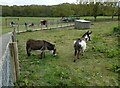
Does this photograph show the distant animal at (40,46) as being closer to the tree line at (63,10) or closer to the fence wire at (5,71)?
the fence wire at (5,71)

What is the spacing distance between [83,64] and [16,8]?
51804 millimetres

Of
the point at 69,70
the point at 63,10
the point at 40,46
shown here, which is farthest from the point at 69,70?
the point at 63,10

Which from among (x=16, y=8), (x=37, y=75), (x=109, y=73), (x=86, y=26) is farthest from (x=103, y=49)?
(x=16, y=8)

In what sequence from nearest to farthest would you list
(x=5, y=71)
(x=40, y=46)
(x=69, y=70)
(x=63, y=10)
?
(x=5, y=71) → (x=69, y=70) → (x=40, y=46) → (x=63, y=10)

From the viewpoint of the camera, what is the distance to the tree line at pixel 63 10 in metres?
56.6

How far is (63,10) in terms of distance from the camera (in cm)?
6341

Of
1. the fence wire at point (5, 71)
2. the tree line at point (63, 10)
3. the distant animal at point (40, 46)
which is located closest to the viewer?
the fence wire at point (5, 71)

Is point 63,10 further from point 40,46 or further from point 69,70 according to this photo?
point 69,70

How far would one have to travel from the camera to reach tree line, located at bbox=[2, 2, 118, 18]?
56.6 metres

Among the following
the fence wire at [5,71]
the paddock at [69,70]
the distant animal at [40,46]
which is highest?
the fence wire at [5,71]

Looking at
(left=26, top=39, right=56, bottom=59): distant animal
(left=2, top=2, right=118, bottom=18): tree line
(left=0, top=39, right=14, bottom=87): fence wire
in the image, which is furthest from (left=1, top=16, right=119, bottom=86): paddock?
(left=2, top=2, right=118, bottom=18): tree line

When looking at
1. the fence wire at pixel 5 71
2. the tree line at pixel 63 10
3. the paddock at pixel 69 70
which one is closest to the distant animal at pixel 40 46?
the paddock at pixel 69 70

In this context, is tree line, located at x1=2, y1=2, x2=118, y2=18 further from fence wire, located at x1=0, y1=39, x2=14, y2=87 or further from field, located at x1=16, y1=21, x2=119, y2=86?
fence wire, located at x1=0, y1=39, x2=14, y2=87

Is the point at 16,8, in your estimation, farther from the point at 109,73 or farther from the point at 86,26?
the point at 109,73
